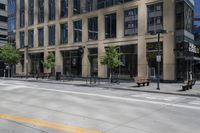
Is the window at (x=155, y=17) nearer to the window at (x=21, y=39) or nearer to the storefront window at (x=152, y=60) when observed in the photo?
the storefront window at (x=152, y=60)

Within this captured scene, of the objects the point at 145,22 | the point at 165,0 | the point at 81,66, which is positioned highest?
the point at 165,0

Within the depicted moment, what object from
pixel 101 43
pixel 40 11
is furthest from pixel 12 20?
pixel 101 43

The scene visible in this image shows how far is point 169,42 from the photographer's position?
30.2m

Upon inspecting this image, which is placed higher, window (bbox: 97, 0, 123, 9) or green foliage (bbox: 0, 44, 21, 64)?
window (bbox: 97, 0, 123, 9)

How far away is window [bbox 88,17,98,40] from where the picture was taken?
127 feet

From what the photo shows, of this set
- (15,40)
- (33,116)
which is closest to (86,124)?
(33,116)

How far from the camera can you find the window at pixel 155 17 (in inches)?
1234

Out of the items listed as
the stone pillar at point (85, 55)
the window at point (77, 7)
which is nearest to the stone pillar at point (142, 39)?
the stone pillar at point (85, 55)

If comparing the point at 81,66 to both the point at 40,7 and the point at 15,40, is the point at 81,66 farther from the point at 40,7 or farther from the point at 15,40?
the point at 15,40

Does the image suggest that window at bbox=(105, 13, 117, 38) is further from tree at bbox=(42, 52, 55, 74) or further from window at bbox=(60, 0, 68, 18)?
A: tree at bbox=(42, 52, 55, 74)

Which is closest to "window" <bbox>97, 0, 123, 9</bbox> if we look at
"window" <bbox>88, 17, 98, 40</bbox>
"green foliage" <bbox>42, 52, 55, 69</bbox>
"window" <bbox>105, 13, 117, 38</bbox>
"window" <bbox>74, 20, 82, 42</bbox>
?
"window" <bbox>105, 13, 117, 38</bbox>

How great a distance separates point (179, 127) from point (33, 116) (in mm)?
5802

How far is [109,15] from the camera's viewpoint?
121ft

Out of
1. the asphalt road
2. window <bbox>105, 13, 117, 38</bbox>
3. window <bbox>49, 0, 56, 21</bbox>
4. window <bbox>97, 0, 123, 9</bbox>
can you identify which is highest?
window <bbox>49, 0, 56, 21</bbox>
